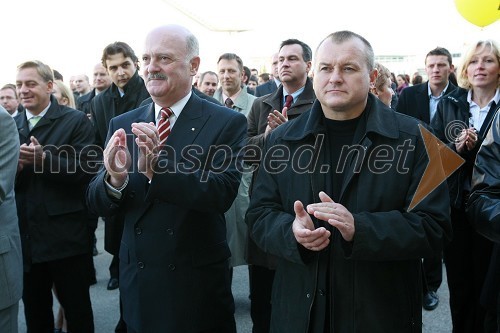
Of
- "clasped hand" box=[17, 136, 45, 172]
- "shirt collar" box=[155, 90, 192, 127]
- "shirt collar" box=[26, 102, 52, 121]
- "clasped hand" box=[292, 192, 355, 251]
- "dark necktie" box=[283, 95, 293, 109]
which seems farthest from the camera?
"dark necktie" box=[283, 95, 293, 109]

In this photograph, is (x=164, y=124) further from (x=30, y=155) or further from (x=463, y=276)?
(x=463, y=276)

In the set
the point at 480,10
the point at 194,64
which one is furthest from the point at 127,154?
the point at 480,10

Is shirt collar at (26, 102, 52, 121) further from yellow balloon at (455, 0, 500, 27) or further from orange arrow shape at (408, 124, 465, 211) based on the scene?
yellow balloon at (455, 0, 500, 27)

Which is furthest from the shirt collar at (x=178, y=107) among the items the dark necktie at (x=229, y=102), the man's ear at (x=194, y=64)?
the dark necktie at (x=229, y=102)

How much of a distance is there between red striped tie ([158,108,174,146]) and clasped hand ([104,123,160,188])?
0.19 metres

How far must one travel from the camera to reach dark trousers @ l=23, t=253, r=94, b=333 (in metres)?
3.37

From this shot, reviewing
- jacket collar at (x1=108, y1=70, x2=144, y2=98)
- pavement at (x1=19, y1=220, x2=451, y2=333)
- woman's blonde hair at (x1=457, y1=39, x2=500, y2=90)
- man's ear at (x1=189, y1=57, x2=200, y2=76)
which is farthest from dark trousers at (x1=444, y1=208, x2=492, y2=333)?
jacket collar at (x1=108, y1=70, x2=144, y2=98)

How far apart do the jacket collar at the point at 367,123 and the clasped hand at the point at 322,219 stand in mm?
393

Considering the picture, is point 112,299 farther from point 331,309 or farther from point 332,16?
point 332,16

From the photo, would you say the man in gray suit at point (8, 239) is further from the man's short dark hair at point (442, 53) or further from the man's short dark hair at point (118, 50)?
the man's short dark hair at point (442, 53)

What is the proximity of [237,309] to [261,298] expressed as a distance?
1088 mm

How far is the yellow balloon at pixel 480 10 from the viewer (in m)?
5.33

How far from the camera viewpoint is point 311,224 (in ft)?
6.02

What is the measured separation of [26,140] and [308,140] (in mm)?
2265
